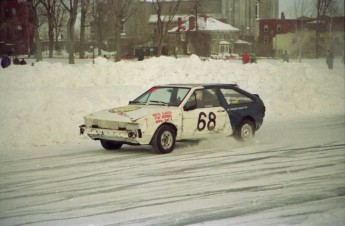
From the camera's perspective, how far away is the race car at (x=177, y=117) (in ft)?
23.3

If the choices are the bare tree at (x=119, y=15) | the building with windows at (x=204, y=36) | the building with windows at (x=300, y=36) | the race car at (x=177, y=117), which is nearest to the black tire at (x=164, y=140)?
the race car at (x=177, y=117)

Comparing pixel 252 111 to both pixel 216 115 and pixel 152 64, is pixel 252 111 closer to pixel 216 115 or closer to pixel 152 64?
pixel 216 115

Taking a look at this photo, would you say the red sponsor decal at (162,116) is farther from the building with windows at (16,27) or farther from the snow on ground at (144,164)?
the building with windows at (16,27)

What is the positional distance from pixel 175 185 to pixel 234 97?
3.11 metres

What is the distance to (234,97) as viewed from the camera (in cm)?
842

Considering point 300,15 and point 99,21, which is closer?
point 99,21

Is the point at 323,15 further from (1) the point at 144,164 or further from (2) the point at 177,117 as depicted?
(1) the point at 144,164

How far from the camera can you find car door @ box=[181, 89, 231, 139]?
7.67 meters

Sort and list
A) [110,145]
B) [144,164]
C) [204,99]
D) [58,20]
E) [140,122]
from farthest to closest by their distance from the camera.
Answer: [204,99]
[110,145]
[140,122]
[144,164]
[58,20]

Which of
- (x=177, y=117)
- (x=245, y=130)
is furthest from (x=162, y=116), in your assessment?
(x=245, y=130)

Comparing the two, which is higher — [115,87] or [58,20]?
Answer: [58,20]

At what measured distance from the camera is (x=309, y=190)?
18.5 ft

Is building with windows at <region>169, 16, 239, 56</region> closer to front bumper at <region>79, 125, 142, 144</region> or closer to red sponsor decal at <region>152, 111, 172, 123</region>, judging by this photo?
red sponsor decal at <region>152, 111, 172, 123</region>

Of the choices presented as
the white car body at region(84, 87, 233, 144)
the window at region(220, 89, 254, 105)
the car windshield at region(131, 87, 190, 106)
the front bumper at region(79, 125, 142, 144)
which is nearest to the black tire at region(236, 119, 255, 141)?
the window at region(220, 89, 254, 105)
